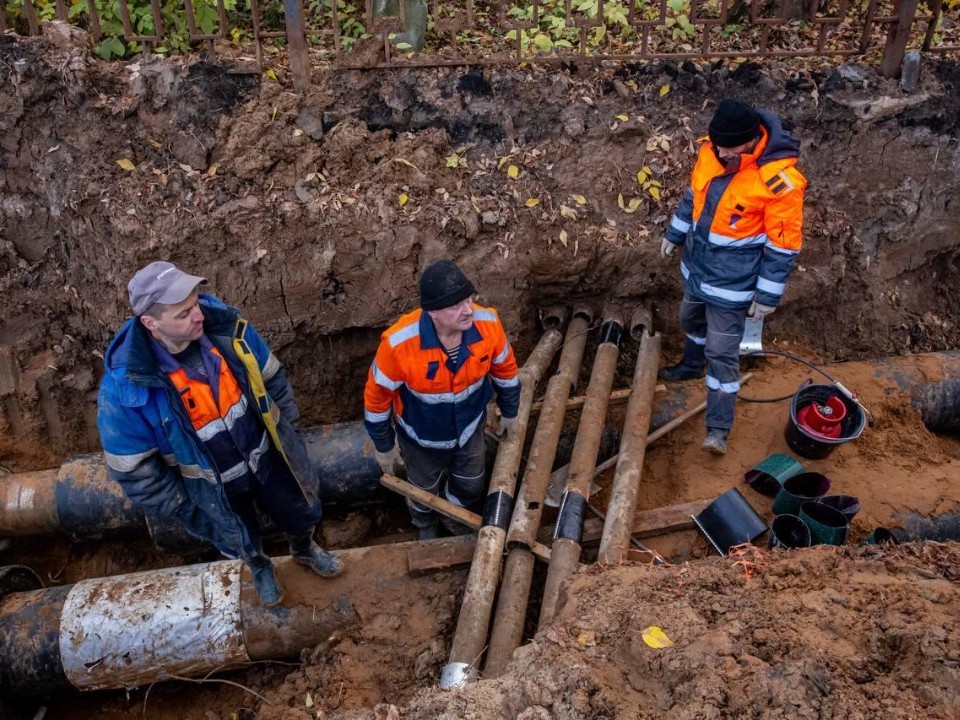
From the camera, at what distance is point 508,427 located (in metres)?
4.95

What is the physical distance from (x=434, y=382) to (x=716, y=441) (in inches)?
93.6

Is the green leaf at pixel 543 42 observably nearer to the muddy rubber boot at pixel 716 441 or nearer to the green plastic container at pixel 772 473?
the muddy rubber boot at pixel 716 441

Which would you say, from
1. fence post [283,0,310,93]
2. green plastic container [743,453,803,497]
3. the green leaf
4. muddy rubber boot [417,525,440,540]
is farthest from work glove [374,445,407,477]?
the green leaf

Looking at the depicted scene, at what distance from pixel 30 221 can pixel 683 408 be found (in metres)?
5.76

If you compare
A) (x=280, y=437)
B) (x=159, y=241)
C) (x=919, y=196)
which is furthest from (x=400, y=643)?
(x=919, y=196)

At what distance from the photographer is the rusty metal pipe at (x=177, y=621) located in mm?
4207

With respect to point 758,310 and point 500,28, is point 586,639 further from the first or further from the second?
point 500,28

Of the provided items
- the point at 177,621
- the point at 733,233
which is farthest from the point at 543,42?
the point at 177,621

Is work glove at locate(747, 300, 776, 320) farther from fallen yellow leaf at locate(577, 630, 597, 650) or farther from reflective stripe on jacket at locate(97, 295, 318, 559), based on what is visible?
reflective stripe on jacket at locate(97, 295, 318, 559)

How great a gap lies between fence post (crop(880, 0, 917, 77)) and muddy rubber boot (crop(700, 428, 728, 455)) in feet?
13.0

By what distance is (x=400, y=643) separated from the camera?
423cm

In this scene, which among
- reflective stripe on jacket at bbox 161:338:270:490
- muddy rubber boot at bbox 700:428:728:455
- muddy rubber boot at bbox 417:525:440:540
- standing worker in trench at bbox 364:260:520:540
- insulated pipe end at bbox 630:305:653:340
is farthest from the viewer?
insulated pipe end at bbox 630:305:653:340

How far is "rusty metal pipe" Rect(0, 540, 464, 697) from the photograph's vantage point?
13.8 feet

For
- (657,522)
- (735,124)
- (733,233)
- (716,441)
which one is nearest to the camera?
(735,124)
